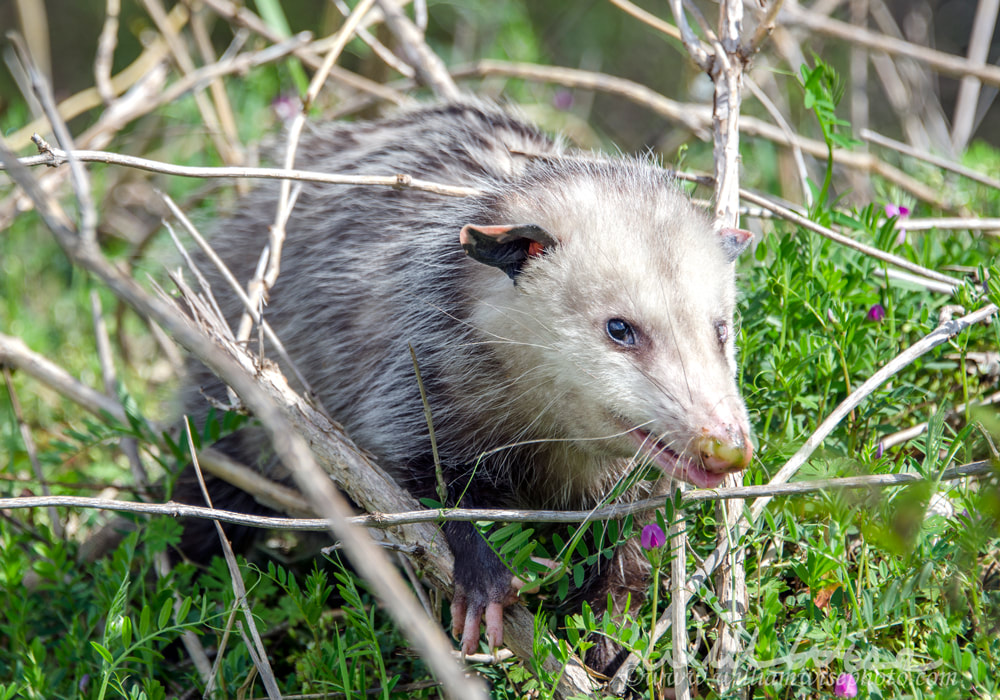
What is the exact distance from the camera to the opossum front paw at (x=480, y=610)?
164 centimetres

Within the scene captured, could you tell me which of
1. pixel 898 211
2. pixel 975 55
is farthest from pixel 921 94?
pixel 898 211

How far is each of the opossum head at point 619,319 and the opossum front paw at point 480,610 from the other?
0.31 metres

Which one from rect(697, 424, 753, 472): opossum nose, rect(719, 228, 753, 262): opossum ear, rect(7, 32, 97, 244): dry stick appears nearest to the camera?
rect(7, 32, 97, 244): dry stick

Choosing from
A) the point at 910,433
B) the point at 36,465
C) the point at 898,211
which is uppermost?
the point at 898,211

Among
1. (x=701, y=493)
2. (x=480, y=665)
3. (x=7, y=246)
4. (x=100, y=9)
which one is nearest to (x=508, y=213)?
(x=701, y=493)

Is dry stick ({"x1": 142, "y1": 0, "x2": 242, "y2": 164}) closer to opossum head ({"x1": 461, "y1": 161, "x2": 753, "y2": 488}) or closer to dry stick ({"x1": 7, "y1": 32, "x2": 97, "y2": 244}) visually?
dry stick ({"x1": 7, "y1": 32, "x2": 97, "y2": 244})

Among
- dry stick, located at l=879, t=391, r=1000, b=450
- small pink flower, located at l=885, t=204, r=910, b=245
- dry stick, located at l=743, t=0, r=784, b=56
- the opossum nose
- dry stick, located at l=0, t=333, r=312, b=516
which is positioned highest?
dry stick, located at l=743, t=0, r=784, b=56

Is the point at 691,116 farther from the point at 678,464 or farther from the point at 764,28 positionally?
the point at 678,464

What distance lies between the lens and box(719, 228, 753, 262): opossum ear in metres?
1.83

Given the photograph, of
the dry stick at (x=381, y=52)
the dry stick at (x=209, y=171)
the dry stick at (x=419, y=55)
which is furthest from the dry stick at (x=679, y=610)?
the dry stick at (x=381, y=52)

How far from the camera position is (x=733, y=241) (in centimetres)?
184

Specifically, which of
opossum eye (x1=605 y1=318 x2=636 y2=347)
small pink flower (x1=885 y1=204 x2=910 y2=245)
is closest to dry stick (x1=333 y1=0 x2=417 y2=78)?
small pink flower (x1=885 y1=204 x2=910 y2=245)

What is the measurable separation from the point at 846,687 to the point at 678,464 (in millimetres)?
434

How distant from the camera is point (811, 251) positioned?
6.69 ft
